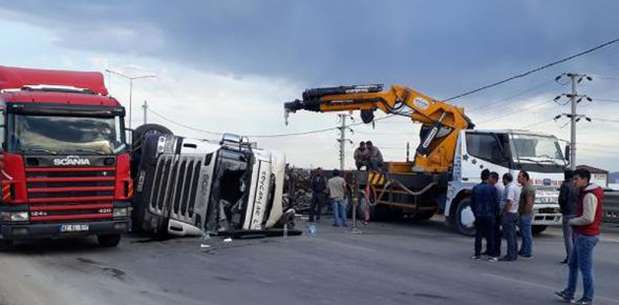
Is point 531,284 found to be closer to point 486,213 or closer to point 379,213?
point 486,213

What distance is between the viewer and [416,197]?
65.6 feet

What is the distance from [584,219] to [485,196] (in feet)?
15.3

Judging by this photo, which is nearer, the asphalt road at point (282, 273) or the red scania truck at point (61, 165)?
the asphalt road at point (282, 273)

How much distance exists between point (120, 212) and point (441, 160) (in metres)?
9.92

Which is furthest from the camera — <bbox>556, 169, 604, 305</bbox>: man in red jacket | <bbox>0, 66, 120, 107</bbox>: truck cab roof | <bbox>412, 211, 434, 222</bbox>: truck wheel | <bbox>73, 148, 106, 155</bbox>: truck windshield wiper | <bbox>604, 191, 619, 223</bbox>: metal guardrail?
<bbox>412, 211, 434, 222</bbox>: truck wheel

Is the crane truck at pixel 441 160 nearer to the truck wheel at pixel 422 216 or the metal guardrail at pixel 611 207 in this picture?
the truck wheel at pixel 422 216

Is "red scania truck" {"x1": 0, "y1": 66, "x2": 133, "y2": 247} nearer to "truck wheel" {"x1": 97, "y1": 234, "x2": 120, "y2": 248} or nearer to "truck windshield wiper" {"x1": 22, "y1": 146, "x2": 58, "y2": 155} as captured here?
→ "truck windshield wiper" {"x1": 22, "y1": 146, "x2": 58, "y2": 155}

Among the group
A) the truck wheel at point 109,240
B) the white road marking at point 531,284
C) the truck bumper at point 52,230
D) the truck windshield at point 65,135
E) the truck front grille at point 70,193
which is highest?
the truck windshield at point 65,135

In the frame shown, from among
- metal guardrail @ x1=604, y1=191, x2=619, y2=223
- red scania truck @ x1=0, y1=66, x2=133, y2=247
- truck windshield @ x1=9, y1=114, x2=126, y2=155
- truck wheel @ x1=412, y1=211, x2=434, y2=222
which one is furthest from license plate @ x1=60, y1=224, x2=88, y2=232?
metal guardrail @ x1=604, y1=191, x2=619, y2=223

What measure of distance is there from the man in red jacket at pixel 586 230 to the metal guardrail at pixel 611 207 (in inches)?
501

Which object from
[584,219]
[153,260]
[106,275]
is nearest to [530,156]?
[584,219]

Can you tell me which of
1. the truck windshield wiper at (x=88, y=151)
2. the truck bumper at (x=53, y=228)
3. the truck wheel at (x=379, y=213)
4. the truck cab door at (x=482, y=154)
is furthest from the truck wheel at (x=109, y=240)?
the truck wheel at (x=379, y=213)

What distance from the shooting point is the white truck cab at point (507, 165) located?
16.7 m

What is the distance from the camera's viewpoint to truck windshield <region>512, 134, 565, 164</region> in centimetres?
1709
